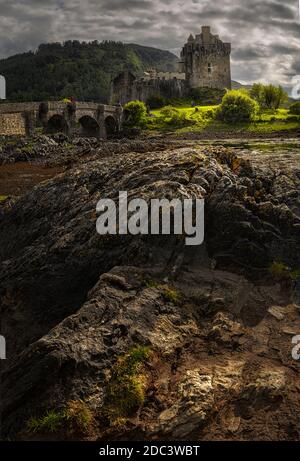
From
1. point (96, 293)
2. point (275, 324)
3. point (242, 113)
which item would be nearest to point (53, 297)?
point (96, 293)

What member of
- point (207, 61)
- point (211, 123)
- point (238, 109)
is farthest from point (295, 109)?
point (207, 61)

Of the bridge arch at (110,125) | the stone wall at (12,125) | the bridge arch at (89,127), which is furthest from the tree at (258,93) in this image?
the stone wall at (12,125)

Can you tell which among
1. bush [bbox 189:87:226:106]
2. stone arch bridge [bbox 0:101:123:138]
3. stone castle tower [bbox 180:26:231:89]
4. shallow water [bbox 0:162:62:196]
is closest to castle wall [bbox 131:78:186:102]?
bush [bbox 189:87:226:106]

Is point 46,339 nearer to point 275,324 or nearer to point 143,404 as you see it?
point 143,404

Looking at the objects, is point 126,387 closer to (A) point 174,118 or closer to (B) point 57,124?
(B) point 57,124

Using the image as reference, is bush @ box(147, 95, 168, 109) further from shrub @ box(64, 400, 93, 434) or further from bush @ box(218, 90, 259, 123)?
shrub @ box(64, 400, 93, 434)

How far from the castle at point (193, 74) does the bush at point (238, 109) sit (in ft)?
108

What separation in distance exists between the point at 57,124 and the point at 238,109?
34271mm

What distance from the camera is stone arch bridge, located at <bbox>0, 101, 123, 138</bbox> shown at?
65.1 meters

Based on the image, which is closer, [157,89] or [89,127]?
[89,127]

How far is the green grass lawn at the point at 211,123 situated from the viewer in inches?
3382

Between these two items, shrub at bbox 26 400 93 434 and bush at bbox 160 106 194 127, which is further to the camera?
bush at bbox 160 106 194 127

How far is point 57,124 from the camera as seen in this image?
80.9m

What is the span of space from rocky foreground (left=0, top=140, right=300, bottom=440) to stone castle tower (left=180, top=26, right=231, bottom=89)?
389 ft
